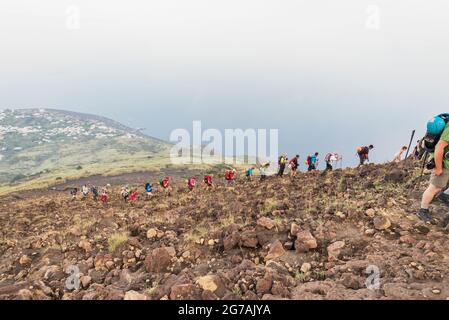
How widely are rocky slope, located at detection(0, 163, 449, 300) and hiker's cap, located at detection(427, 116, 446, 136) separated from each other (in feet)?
7.01

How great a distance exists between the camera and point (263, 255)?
7523 millimetres

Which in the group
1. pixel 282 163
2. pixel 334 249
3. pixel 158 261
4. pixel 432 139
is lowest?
pixel 282 163

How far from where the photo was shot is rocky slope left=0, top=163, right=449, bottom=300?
555 cm

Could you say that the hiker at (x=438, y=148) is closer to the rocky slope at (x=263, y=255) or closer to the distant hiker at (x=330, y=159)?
the rocky slope at (x=263, y=255)

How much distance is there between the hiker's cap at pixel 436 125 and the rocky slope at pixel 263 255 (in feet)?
7.01

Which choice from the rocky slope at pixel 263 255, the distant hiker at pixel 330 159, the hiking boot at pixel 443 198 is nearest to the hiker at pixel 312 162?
the distant hiker at pixel 330 159

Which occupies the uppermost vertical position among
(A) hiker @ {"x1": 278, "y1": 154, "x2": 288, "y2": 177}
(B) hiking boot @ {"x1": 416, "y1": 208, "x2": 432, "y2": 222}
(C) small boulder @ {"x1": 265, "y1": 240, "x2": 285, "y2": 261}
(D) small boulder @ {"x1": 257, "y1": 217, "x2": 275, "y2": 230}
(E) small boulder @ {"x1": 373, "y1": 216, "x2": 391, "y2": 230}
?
(B) hiking boot @ {"x1": 416, "y1": 208, "x2": 432, "y2": 222}

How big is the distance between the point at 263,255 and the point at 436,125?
14.5 feet

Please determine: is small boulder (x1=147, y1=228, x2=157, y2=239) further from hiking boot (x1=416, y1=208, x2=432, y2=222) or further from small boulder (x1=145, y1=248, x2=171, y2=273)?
hiking boot (x1=416, y1=208, x2=432, y2=222)

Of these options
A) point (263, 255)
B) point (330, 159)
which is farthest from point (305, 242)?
point (330, 159)

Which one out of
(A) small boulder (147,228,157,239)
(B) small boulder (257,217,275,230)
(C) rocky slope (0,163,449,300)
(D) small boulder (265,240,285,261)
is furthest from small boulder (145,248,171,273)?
(B) small boulder (257,217,275,230)

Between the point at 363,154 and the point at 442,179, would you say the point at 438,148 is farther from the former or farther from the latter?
the point at 363,154

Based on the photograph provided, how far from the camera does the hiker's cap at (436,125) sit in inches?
267
